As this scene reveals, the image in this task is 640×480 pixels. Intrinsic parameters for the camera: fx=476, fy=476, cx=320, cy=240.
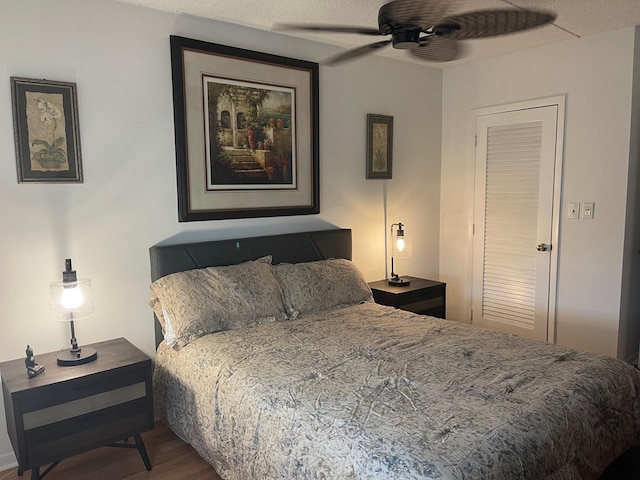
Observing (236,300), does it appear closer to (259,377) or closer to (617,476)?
(259,377)

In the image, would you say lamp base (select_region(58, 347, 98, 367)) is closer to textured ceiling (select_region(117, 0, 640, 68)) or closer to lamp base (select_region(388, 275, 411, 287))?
textured ceiling (select_region(117, 0, 640, 68))

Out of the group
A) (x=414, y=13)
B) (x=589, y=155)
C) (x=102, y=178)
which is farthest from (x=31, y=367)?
(x=589, y=155)

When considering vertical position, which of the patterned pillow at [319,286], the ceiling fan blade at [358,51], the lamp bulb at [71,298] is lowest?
the patterned pillow at [319,286]

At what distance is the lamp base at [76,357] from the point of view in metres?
2.37

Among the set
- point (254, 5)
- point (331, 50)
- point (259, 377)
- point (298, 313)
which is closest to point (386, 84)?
point (331, 50)

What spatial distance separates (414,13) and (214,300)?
5.96 ft

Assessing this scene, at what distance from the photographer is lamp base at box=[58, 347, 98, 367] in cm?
237

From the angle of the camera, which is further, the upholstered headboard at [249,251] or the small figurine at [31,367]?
the upholstered headboard at [249,251]

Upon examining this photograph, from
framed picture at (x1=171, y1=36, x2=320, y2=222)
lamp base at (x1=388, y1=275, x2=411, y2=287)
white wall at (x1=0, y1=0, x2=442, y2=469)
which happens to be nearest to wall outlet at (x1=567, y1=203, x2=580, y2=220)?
lamp base at (x1=388, y1=275, x2=411, y2=287)

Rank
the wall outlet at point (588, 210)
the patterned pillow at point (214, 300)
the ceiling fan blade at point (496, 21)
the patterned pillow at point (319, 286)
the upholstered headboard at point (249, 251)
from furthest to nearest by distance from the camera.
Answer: the wall outlet at point (588, 210), the patterned pillow at point (319, 286), the upholstered headboard at point (249, 251), the patterned pillow at point (214, 300), the ceiling fan blade at point (496, 21)

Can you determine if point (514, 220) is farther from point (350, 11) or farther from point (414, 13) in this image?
point (414, 13)

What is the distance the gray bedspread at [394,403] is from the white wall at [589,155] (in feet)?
4.72

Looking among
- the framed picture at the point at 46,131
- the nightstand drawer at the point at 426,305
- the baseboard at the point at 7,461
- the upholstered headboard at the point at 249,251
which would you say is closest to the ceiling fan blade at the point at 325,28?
the framed picture at the point at 46,131

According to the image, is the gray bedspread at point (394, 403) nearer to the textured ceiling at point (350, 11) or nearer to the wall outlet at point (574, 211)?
the wall outlet at point (574, 211)
